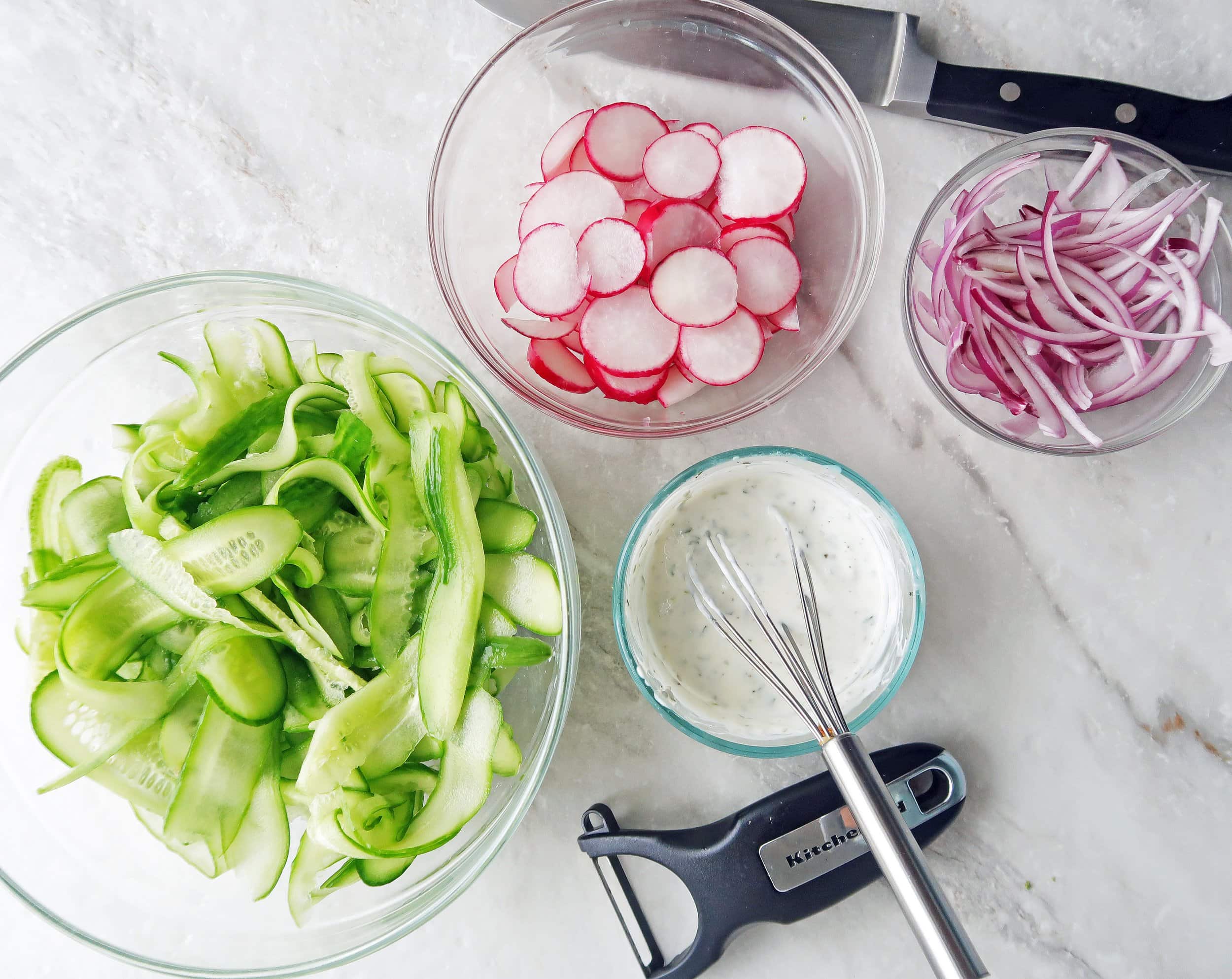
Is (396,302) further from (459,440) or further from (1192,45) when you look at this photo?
(1192,45)

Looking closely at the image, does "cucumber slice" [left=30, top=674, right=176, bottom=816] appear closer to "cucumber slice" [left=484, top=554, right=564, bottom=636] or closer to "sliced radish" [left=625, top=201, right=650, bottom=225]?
"cucumber slice" [left=484, top=554, right=564, bottom=636]

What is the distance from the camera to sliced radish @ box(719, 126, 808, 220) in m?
0.99

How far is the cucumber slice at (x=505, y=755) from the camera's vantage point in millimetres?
839

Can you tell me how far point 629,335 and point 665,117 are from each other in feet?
1.07

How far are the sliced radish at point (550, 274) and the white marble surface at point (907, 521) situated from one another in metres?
0.16

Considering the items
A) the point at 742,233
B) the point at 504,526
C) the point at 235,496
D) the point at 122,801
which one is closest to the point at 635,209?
the point at 742,233

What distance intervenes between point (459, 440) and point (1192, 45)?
108 cm

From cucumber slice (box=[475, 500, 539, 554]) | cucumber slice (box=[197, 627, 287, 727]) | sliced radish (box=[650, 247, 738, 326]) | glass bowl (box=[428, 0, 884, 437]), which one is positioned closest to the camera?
cucumber slice (box=[197, 627, 287, 727])

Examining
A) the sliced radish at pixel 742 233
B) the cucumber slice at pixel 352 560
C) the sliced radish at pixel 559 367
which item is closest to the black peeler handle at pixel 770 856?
the cucumber slice at pixel 352 560

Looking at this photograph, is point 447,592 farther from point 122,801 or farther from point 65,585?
point 122,801

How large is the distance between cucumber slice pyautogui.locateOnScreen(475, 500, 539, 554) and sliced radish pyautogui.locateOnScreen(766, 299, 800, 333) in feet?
1.32

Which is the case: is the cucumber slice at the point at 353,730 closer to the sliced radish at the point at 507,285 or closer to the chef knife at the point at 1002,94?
the sliced radish at the point at 507,285

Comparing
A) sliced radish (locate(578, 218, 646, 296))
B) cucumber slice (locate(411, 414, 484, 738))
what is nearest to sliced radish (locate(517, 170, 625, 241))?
sliced radish (locate(578, 218, 646, 296))

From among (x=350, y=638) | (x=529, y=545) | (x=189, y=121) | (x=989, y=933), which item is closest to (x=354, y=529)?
(x=350, y=638)
